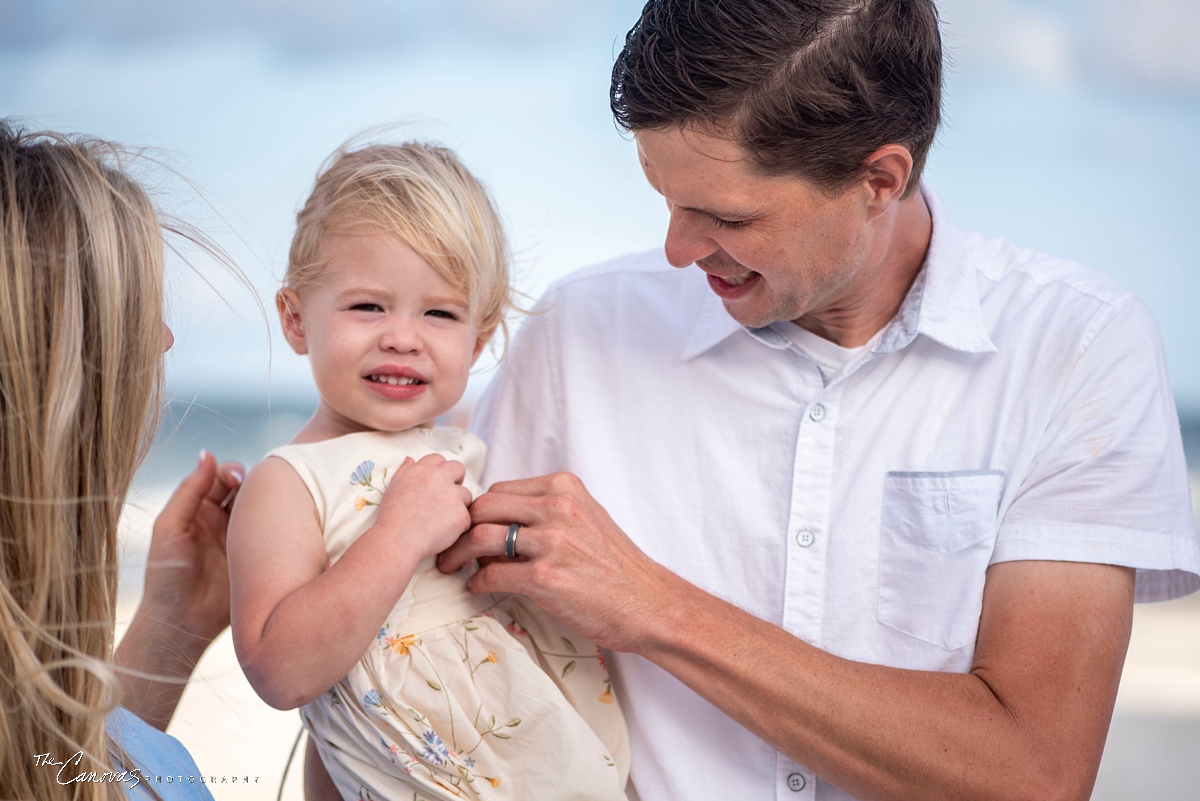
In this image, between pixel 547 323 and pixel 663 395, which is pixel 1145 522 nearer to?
pixel 663 395

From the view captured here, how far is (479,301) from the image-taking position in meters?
1.65

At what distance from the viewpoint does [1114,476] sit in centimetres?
150

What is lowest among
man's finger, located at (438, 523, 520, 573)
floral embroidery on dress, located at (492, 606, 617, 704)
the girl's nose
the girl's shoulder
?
floral embroidery on dress, located at (492, 606, 617, 704)

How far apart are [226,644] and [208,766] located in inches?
25.9

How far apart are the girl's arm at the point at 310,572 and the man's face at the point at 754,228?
52 centimetres

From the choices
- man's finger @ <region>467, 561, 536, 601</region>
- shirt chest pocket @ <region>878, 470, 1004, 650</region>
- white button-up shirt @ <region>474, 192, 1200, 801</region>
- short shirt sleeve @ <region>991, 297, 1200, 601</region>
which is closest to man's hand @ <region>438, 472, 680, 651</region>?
man's finger @ <region>467, 561, 536, 601</region>

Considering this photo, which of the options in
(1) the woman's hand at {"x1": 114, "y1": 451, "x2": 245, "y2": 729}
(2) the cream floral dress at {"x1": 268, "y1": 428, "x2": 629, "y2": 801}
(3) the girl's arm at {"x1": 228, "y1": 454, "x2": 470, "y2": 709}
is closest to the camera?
(3) the girl's arm at {"x1": 228, "y1": 454, "x2": 470, "y2": 709}

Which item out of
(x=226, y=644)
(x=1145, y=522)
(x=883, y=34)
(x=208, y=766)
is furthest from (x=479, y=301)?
Answer: (x=226, y=644)

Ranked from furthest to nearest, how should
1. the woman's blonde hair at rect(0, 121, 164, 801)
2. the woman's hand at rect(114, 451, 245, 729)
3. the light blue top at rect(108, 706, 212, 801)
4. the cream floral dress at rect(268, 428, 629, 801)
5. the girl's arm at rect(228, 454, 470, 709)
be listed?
the woman's hand at rect(114, 451, 245, 729) → the cream floral dress at rect(268, 428, 629, 801) → the girl's arm at rect(228, 454, 470, 709) → the light blue top at rect(108, 706, 212, 801) → the woman's blonde hair at rect(0, 121, 164, 801)

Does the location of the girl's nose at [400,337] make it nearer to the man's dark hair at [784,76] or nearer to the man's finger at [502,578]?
the man's finger at [502,578]

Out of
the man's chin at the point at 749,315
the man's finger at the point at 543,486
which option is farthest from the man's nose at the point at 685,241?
the man's finger at the point at 543,486

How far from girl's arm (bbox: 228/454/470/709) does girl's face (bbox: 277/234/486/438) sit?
0.12 meters

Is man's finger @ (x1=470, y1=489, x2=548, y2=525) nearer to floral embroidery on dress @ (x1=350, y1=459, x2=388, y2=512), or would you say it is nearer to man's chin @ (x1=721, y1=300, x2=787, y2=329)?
floral embroidery on dress @ (x1=350, y1=459, x2=388, y2=512)

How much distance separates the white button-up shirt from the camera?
1.53m
